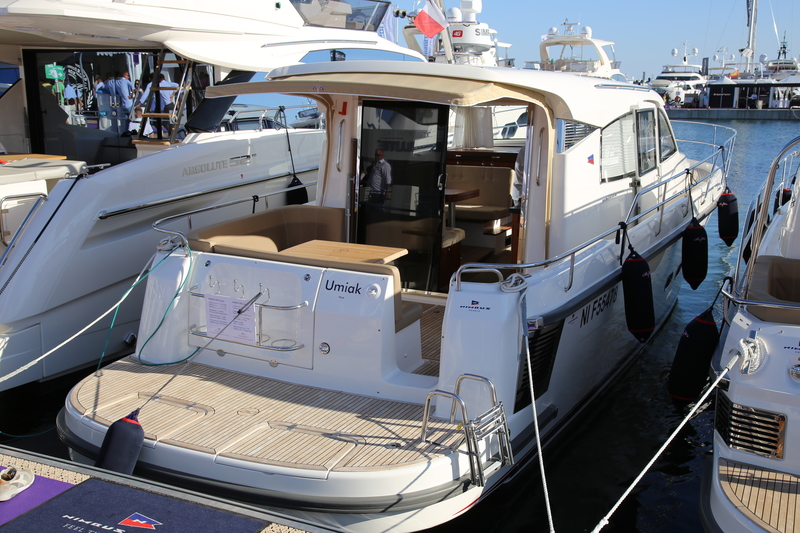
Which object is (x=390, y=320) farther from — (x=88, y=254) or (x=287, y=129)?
(x=287, y=129)

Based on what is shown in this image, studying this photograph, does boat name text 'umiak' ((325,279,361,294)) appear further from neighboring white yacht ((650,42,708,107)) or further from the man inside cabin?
neighboring white yacht ((650,42,708,107))

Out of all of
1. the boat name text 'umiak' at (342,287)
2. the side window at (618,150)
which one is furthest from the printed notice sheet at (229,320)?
the side window at (618,150)

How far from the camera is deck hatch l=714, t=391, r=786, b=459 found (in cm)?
336

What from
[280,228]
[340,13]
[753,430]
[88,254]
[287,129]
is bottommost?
[753,430]

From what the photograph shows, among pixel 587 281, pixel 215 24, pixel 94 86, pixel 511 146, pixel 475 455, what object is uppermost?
pixel 215 24

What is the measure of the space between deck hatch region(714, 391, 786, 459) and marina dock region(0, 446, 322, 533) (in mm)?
2159

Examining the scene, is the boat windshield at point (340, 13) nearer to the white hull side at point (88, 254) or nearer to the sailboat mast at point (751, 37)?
the white hull side at point (88, 254)

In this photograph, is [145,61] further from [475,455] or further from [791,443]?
[791,443]

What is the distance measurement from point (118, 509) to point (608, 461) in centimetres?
350

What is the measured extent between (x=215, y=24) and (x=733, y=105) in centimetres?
5211

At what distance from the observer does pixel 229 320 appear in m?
4.39

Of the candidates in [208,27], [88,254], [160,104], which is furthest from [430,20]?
[88,254]

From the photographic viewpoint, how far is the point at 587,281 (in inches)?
185

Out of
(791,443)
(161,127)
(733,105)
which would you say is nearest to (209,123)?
(161,127)
